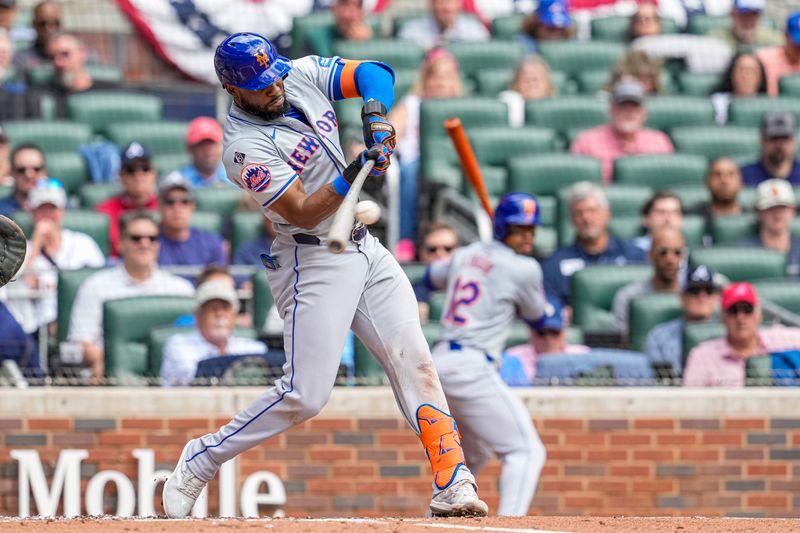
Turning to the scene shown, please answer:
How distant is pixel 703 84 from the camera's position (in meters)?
10.3

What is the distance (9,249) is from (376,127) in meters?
1.43

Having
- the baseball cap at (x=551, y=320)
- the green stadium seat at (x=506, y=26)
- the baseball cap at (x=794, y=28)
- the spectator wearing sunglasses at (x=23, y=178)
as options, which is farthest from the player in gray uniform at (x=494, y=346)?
the green stadium seat at (x=506, y=26)

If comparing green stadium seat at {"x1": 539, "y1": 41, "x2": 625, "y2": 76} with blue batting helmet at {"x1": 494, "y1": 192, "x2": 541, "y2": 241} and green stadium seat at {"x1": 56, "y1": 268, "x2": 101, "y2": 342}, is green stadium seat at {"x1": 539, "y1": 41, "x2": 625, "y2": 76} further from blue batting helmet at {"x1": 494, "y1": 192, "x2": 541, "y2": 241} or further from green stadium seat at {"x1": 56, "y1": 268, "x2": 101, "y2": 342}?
green stadium seat at {"x1": 56, "y1": 268, "x2": 101, "y2": 342}

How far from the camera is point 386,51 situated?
967 cm

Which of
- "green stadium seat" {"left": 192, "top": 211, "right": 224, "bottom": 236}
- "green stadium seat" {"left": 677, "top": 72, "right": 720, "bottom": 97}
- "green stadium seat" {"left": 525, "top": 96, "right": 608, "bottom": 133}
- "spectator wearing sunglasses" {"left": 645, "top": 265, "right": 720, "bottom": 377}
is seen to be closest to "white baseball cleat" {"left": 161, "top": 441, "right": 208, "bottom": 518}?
"spectator wearing sunglasses" {"left": 645, "top": 265, "right": 720, "bottom": 377}

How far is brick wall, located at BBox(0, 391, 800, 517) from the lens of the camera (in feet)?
22.1

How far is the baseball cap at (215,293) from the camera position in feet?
22.4

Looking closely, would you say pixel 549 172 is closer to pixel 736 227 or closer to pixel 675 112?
pixel 736 227

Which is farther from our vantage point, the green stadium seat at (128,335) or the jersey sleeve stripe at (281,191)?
the green stadium seat at (128,335)

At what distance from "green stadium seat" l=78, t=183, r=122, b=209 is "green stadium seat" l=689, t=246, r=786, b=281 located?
10.6 ft

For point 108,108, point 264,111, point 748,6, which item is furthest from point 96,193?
point 748,6

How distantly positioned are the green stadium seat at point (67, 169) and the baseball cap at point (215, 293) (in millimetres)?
1952

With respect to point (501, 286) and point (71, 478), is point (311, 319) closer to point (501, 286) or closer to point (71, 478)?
point (501, 286)

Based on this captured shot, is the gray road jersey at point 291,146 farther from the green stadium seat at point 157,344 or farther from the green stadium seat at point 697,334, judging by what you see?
the green stadium seat at point 697,334
